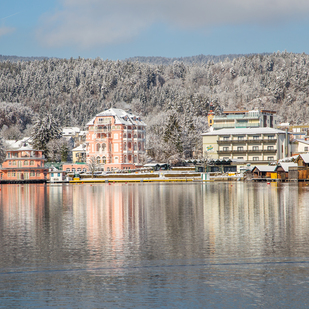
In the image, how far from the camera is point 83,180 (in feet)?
397

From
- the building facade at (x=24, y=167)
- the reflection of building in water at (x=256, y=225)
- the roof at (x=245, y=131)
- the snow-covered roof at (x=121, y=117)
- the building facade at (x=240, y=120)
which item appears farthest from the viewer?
the building facade at (x=240, y=120)

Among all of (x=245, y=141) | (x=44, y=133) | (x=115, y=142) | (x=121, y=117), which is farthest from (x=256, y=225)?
(x=44, y=133)

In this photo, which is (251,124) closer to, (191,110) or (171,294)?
(191,110)

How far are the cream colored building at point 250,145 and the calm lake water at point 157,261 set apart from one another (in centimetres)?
9281

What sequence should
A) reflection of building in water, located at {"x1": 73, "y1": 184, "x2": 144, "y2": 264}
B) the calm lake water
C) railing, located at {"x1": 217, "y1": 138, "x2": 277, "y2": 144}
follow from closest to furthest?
the calm lake water
reflection of building in water, located at {"x1": 73, "y1": 184, "x2": 144, "y2": 264}
railing, located at {"x1": 217, "y1": 138, "x2": 277, "y2": 144}

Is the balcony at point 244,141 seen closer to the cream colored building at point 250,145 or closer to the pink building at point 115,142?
the cream colored building at point 250,145

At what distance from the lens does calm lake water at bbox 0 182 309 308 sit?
698 inches

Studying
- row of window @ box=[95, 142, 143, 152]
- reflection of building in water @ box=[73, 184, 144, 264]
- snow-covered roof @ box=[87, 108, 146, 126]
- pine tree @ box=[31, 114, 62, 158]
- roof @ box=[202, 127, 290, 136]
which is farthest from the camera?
pine tree @ box=[31, 114, 62, 158]

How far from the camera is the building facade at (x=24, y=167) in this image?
128500mm

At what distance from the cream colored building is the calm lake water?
92.8 meters

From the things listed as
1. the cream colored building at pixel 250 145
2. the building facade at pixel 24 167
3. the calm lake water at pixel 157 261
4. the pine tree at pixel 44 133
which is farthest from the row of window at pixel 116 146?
the calm lake water at pixel 157 261

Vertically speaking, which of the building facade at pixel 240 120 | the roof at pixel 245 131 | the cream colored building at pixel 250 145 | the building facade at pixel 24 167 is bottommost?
the building facade at pixel 24 167

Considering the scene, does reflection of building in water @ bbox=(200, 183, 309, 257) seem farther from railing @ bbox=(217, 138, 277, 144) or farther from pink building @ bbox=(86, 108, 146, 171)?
pink building @ bbox=(86, 108, 146, 171)

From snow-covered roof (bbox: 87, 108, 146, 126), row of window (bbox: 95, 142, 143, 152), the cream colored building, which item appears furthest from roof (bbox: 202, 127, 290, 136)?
snow-covered roof (bbox: 87, 108, 146, 126)
